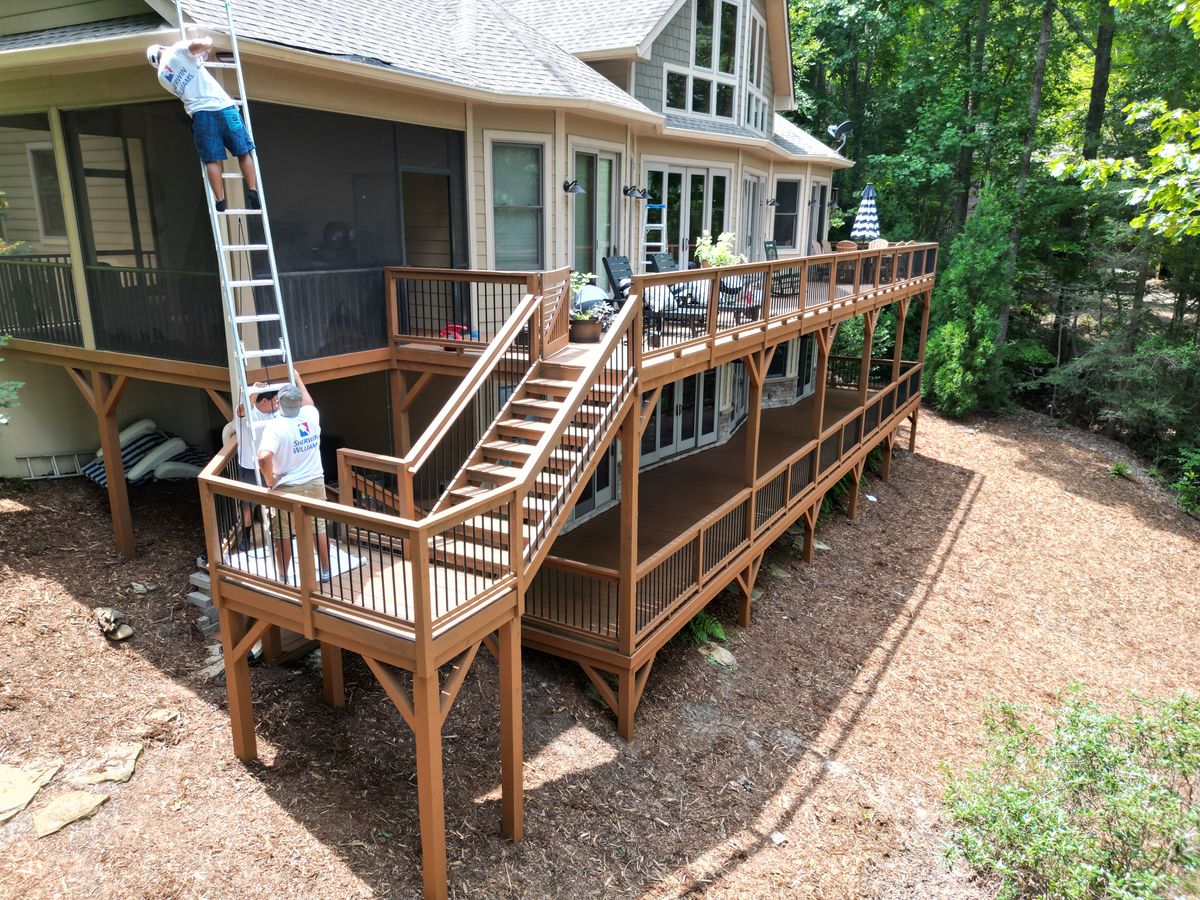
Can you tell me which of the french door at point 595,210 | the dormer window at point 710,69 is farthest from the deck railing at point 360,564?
the dormer window at point 710,69

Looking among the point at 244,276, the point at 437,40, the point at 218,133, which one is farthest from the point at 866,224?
the point at 218,133

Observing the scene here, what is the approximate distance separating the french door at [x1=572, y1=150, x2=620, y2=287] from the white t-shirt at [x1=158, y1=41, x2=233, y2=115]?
20.5 feet

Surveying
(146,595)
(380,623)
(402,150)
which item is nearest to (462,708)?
(380,623)

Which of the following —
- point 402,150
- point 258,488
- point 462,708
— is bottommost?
point 462,708

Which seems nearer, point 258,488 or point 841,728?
point 258,488

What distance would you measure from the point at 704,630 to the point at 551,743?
3625 mm

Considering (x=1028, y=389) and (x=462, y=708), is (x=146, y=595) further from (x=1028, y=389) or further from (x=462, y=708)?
(x=1028, y=389)

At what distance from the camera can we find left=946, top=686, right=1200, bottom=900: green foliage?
7145 millimetres

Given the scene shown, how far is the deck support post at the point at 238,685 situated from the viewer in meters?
7.87

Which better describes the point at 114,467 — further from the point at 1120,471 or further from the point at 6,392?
the point at 1120,471

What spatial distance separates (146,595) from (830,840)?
28.0 feet

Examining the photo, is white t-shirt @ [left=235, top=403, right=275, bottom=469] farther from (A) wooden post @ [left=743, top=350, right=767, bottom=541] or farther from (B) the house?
(A) wooden post @ [left=743, top=350, right=767, bottom=541]

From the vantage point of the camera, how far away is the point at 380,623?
6805 millimetres

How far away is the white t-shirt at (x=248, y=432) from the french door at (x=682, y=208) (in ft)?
30.0
